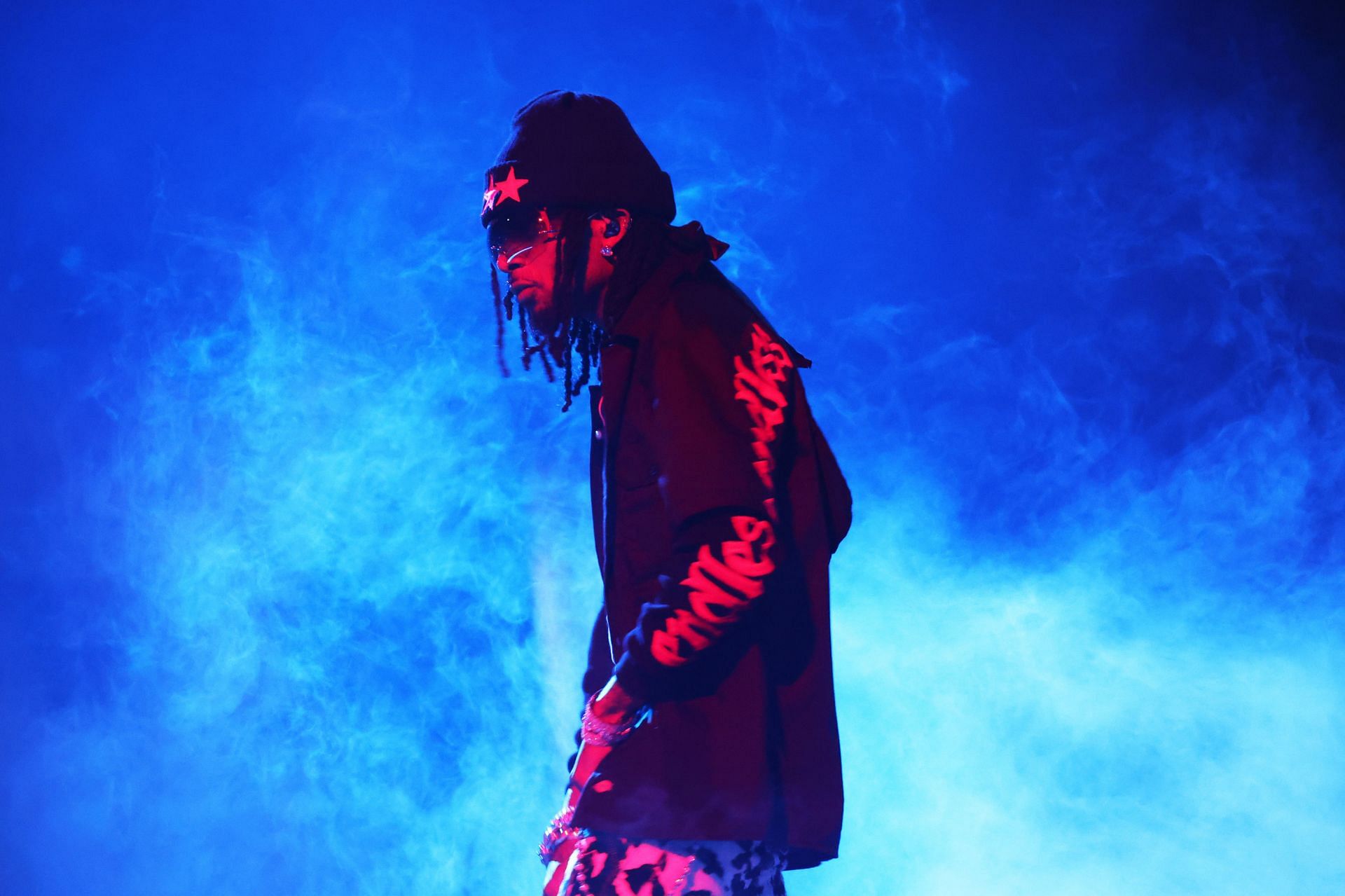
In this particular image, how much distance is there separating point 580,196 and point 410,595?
7.93ft

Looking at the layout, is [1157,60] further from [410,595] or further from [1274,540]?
[410,595]

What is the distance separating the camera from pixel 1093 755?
10.5ft

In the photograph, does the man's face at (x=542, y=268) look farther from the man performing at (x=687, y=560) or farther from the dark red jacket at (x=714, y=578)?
the dark red jacket at (x=714, y=578)

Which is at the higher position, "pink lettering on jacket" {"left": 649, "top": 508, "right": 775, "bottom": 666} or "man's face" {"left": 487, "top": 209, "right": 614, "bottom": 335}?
"man's face" {"left": 487, "top": 209, "right": 614, "bottom": 335}

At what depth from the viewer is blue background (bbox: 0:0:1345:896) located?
128 inches

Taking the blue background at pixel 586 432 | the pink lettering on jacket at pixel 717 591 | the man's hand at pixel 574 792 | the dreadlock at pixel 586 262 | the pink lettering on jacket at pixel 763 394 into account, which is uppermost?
the blue background at pixel 586 432

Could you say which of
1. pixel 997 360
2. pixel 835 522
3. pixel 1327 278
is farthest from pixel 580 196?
pixel 1327 278

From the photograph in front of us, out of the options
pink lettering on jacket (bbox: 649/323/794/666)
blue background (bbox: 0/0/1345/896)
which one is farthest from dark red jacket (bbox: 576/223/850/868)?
blue background (bbox: 0/0/1345/896)

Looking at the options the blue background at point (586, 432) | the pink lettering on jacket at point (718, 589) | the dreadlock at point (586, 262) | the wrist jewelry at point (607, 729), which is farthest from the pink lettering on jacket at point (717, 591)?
the blue background at point (586, 432)

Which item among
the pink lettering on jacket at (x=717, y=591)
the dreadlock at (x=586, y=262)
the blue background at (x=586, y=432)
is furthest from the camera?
the blue background at (x=586, y=432)

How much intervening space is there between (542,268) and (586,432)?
2.22m

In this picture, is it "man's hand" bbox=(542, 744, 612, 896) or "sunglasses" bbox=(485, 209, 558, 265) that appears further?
"sunglasses" bbox=(485, 209, 558, 265)

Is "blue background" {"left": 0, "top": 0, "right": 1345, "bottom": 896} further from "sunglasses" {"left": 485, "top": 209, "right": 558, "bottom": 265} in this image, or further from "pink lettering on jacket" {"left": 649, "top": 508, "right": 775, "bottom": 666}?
"pink lettering on jacket" {"left": 649, "top": 508, "right": 775, "bottom": 666}

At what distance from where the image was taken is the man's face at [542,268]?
1.53m
